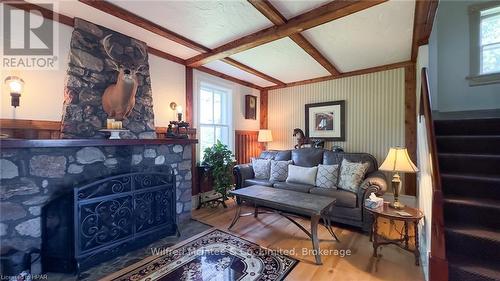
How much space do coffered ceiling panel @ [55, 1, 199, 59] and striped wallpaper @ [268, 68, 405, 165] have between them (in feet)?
8.56

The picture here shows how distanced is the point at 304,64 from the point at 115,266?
151 inches

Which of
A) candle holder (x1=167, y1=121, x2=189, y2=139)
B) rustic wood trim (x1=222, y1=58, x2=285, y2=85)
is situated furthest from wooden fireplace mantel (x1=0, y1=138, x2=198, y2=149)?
rustic wood trim (x1=222, y1=58, x2=285, y2=85)

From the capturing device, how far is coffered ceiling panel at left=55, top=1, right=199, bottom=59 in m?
2.14

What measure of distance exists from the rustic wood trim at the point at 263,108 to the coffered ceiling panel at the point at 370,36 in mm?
2026

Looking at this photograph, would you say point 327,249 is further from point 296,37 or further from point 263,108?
point 263,108

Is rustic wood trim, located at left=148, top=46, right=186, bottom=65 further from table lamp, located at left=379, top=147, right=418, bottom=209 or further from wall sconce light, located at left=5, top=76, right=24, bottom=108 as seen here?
table lamp, located at left=379, top=147, right=418, bottom=209

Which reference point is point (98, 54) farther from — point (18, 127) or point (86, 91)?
point (18, 127)

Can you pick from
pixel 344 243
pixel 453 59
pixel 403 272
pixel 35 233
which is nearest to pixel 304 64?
pixel 453 59

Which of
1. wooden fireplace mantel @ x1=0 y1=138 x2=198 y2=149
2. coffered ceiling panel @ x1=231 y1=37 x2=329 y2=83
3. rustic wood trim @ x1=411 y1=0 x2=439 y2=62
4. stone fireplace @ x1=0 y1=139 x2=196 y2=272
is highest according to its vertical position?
coffered ceiling panel @ x1=231 y1=37 x2=329 y2=83

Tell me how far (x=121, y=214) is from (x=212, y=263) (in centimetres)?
112

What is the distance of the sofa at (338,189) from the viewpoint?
2.83 metres

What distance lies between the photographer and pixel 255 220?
3252mm

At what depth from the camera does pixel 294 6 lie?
2129 mm

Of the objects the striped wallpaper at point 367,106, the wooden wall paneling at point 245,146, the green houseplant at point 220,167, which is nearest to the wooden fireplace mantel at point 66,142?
the green houseplant at point 220,167
